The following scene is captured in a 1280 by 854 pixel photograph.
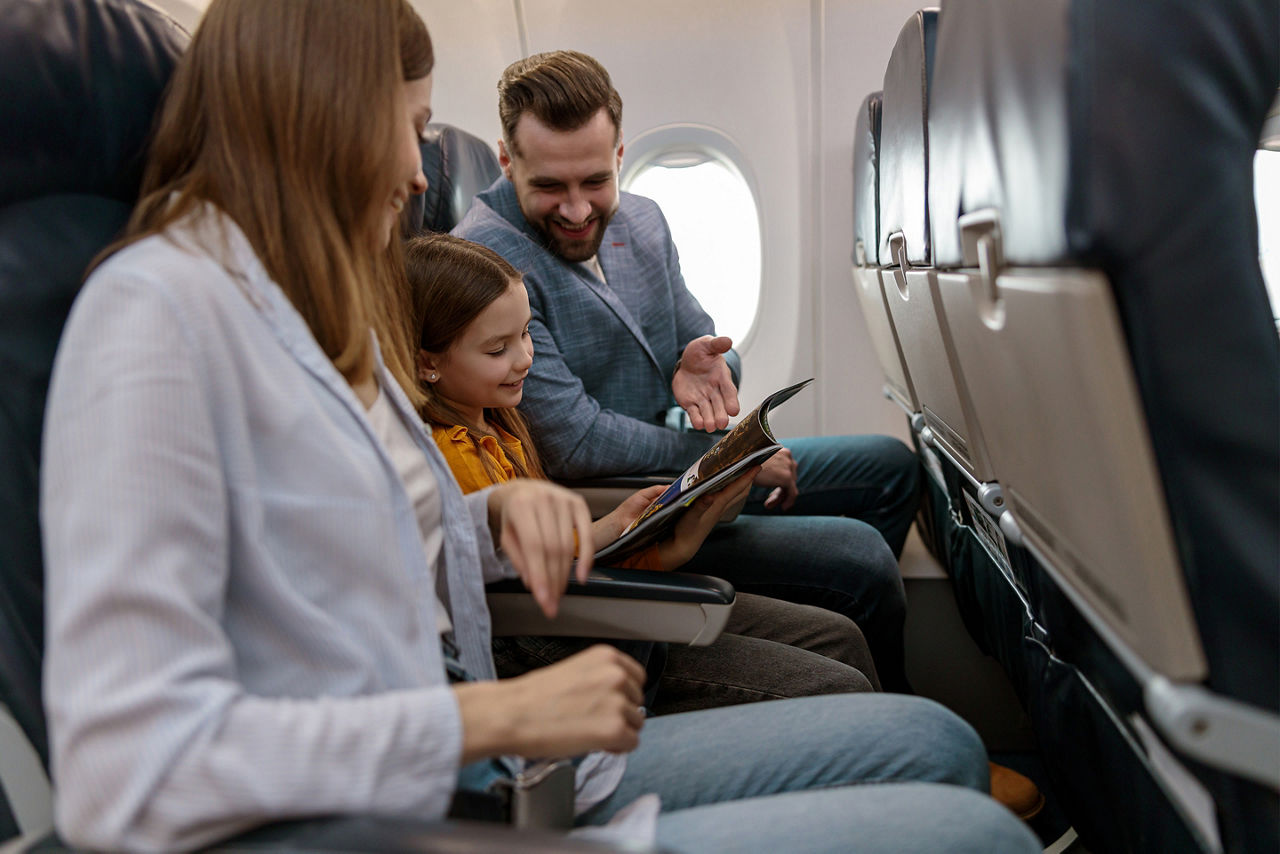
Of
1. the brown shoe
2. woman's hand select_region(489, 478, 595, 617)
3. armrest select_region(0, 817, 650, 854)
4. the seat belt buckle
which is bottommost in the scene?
the brown shoe

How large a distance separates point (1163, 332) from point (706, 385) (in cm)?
169

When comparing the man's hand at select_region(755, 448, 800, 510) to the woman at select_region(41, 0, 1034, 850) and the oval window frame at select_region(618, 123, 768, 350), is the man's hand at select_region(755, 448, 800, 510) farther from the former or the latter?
the oval window frame at select_region(618, 123, 768, 350)

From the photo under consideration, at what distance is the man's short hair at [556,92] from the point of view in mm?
2207

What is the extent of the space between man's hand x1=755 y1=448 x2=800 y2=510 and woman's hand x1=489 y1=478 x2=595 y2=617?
132cm

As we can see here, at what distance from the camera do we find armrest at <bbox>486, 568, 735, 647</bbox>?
144 centimetres

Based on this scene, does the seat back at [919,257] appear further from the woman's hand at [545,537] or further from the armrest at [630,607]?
the woman's hand at [545,537]

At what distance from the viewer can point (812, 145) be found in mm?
3686

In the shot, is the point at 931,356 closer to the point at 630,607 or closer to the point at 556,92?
the point at 630,607

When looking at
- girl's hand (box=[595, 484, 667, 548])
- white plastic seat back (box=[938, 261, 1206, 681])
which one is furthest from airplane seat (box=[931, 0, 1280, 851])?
girl's hand (box=[595, 484, 667, 548])

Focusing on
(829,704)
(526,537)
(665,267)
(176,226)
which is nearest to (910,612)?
(665,267)

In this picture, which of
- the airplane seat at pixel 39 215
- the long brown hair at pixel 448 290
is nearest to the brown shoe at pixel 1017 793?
the long brown hair at pixel 448 290

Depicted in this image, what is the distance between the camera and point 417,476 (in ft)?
3.91

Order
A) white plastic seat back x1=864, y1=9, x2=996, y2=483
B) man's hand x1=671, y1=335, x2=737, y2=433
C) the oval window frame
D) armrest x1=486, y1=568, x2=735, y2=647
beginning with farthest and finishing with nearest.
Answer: the oval window frame
man's hand x1=671, y1=335, x2=737, y2=433
white plastic seat back x1=864, y1=9, x2=996, y2=483
armrest x1=486, y1=568, x2=735, y2=647

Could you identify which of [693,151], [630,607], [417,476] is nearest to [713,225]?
[693,151]
